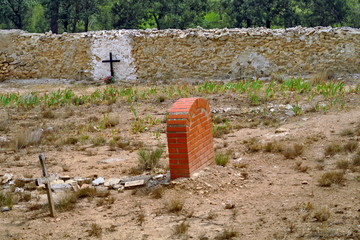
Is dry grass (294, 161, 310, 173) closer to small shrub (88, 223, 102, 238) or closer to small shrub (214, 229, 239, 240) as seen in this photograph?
small shrub (214, 229, 239, 240)

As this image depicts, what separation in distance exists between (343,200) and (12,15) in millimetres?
23330

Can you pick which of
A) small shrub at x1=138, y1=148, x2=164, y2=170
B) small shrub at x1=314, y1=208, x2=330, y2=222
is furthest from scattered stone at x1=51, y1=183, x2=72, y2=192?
small shrub at x1=314, y1=208, x2=330, y2=222

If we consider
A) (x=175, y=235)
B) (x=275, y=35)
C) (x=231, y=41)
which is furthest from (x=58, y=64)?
(x=175, y=235)

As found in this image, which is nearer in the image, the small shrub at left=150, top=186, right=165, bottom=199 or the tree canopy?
the small shrub at left=150, top=186, right=165, bottom=199

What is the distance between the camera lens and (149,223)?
5.14 m

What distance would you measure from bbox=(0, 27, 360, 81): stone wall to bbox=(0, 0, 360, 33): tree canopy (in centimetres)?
596

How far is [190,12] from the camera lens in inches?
931

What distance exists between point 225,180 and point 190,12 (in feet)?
60.6

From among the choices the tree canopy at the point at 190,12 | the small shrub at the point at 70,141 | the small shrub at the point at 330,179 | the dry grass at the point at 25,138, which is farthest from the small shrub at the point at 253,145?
the tree canopy at the point at 190,12

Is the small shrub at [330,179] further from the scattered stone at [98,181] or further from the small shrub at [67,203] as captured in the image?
the small shrub at [67,203]

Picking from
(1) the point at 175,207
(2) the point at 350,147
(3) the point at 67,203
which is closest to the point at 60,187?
(3) the point at 67,203

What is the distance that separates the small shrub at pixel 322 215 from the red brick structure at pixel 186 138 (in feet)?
6.03

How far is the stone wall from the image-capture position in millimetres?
16000

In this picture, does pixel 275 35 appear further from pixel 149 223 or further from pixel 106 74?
pixel 149 223
